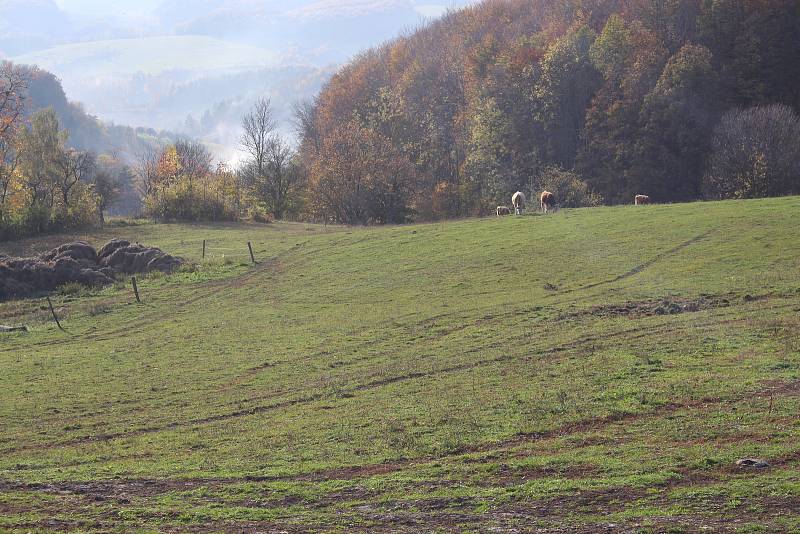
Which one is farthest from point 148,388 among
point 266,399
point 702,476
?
point 702,476

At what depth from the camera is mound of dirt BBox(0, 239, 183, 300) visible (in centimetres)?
4684

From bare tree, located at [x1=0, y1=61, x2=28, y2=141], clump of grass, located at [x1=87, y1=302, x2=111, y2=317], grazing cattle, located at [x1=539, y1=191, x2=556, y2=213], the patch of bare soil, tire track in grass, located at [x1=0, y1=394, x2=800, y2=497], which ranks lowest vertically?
tire track in grass, located at [x1=0, y1=394, x2=800, y2=497]

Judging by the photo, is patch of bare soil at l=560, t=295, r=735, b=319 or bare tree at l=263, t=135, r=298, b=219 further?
bare tree at l=263, t=135, r=298, b=219

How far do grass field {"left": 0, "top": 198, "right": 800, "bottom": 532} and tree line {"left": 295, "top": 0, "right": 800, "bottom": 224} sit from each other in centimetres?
2632

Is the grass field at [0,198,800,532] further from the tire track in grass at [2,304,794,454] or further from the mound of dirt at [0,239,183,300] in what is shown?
the mound of dirt at [0,239,183,300]

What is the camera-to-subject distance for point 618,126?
83250 millimetres

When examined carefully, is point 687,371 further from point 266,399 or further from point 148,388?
point 148,388

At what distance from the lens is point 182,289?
4522 centimetres

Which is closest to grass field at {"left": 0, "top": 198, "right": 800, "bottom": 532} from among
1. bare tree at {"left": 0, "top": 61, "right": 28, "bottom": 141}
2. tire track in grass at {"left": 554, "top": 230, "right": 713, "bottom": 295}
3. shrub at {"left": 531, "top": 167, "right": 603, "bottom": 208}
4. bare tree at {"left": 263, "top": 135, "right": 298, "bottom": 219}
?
tire track in grass at {"left": 554, "top": 230, "right": 713, "bottom": 295}

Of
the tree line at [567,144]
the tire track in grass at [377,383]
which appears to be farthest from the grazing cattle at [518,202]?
the tire track in grass at [377,383]

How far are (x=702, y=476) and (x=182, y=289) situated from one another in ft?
116

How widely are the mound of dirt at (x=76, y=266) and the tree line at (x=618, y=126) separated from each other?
30433 mm

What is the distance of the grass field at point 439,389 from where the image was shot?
1380cm

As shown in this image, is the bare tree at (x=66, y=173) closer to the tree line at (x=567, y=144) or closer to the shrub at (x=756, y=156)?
the tree line at (x=567, y=144)
